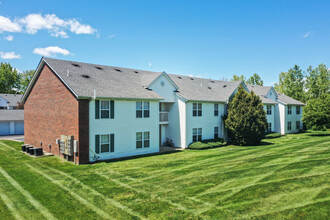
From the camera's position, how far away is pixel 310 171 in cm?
1446

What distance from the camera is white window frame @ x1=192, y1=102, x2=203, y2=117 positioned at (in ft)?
84.9

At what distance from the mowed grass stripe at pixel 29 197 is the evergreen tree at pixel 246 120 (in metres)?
21.6

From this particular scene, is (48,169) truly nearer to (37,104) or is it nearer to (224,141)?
(37,104)

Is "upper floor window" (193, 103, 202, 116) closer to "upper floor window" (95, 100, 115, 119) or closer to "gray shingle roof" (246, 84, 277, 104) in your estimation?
"upper floor window" (95, 100, 115, 119)

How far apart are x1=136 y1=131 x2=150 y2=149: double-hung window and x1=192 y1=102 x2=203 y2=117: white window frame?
6487mm

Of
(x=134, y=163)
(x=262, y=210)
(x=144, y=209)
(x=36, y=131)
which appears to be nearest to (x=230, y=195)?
(x=262, y=210)

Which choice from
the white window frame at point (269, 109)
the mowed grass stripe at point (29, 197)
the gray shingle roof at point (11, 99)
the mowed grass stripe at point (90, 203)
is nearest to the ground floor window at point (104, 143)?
the mowed grass stripe at point (90, 203)

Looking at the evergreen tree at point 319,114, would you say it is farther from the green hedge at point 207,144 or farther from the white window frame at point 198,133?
the white window frame at point 198,133

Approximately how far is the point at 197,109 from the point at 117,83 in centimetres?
944

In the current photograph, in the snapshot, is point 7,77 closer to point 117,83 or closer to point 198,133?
point 117,83

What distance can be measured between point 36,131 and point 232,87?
78.4 feet

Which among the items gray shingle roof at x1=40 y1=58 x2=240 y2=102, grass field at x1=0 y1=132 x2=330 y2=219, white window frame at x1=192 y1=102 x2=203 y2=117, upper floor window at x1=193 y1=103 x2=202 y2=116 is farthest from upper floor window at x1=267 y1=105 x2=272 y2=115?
grass field at x1=0 y1=132 x2=330 y2=219

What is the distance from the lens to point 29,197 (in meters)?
11.0

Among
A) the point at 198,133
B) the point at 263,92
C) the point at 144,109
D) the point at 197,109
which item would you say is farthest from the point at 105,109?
the point at 263,92
